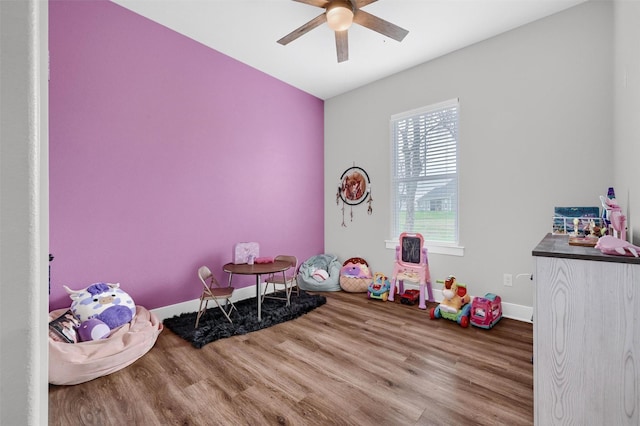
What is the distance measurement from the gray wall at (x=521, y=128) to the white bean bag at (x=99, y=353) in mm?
3127

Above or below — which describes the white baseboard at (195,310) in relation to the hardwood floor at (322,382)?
above

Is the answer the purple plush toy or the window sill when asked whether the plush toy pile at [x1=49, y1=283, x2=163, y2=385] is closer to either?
the purple plush toy

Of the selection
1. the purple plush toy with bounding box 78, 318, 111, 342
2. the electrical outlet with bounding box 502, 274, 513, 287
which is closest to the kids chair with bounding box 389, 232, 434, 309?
the electrical outlet with bounding box 502, 274, 513, 287

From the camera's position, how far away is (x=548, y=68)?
9.08ft

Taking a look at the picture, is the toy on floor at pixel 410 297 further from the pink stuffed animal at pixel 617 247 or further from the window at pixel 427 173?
the pink stuffed animal at pixel 617 247

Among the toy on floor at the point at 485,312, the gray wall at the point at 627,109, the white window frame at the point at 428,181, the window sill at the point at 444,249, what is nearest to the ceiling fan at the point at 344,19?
the white window frame at the point at 428,181

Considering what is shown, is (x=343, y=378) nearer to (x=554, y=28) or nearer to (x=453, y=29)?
(x=453, y=29)

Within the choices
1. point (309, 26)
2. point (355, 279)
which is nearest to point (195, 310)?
point (355, 279)

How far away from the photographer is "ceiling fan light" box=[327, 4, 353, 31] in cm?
227

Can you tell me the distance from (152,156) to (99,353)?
1784 millimetres

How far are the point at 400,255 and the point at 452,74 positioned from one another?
2.26 m

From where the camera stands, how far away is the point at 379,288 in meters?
3.63

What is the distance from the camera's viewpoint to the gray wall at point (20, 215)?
293 millimetres

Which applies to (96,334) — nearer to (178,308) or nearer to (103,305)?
(103,305)
